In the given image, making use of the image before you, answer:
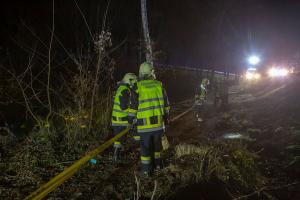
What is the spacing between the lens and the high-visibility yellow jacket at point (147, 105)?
4613 mm

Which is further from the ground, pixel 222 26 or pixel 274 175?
pixel 222 26

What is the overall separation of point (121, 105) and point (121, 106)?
2 centimetres

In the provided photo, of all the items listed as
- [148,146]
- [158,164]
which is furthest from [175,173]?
[148,146]

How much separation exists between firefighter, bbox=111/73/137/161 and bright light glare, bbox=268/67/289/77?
16.5m

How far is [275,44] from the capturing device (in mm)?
25547

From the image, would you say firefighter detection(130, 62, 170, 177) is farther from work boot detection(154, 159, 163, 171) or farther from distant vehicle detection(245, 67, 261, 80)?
distant vehicle detection(245, 67, 261, 80)

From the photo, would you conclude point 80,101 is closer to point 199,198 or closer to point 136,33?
point 199,198

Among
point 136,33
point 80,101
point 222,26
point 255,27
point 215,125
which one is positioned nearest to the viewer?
point 80,101

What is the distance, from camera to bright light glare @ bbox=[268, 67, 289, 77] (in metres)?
19.1

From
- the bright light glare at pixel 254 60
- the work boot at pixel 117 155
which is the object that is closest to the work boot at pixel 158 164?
the work boot at pixel 117 155

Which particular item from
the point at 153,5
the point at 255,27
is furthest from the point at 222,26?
the point at 153,5

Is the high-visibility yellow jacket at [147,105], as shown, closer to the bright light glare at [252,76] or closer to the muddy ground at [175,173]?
the muddy ground at [175,173]

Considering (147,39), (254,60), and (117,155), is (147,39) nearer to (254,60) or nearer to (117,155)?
(117,155)

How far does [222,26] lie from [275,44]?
29.5 feet
